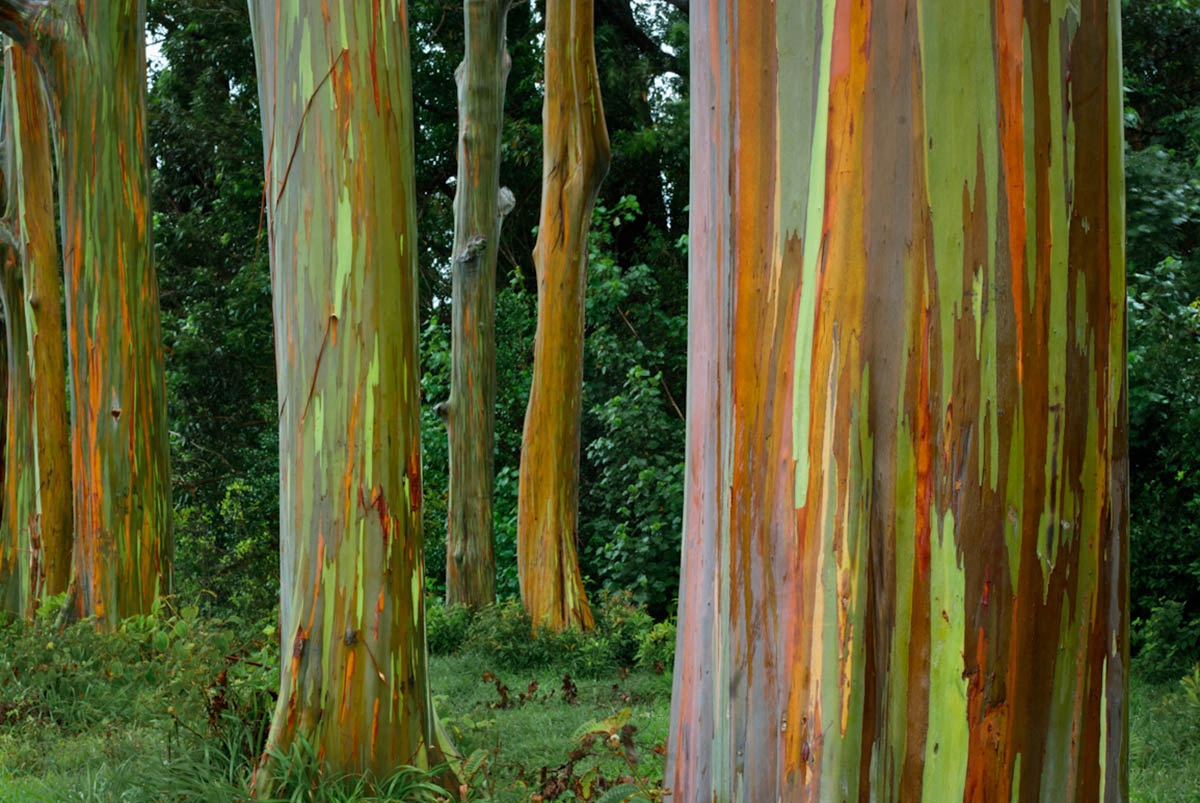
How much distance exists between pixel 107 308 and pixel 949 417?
7.88 metres

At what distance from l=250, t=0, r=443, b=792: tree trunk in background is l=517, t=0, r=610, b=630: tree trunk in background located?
712 cm

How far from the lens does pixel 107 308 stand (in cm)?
846

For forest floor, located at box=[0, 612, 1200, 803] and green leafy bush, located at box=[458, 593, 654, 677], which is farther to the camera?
green leafy bush, located at box=[458, 593, 654, 677]

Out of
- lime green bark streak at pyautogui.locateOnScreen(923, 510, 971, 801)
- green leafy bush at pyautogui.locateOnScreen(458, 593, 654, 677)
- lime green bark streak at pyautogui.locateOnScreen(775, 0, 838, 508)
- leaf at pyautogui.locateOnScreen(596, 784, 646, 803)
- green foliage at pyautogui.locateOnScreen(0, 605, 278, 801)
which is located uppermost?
lime green bark streak at pyautogui.locateOnScreen(775, 0, 838, 508)

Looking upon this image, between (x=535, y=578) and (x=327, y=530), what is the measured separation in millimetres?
7347

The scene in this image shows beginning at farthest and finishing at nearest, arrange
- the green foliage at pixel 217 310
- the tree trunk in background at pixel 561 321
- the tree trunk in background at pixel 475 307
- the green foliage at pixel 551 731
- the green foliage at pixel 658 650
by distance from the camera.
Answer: the green foliage at pixel 217 310 → the tree trunk in background at pixel 475 307 → the tree trunk in background at pixel 561 321 → the green foliage at pixel 658 650 → the green foliage at pixel 551 731

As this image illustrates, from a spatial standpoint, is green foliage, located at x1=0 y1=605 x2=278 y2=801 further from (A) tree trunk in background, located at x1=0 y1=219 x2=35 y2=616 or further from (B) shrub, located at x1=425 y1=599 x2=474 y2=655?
(A) tree trunk in background, located at x1=0 y1=219 x2=35 y2=616

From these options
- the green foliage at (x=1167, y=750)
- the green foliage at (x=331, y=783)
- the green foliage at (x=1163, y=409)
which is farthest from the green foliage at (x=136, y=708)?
the green foliage at (x=1163, y=409)

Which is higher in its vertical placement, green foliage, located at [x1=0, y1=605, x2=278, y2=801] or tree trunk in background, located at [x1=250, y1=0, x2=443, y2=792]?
tree trunk in background, located at [x1=250, y1=0, x2=443, y2=792]

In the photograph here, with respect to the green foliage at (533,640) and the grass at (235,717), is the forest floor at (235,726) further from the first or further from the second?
the green foliage at (533,640)

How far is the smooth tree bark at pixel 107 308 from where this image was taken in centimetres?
837

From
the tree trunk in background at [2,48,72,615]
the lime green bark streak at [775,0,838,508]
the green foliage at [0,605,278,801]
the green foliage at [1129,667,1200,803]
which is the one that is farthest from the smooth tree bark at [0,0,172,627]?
the lime green bark streak at [775,0,838,508]

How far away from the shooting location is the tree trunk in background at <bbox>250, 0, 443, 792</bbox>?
14.0 ft

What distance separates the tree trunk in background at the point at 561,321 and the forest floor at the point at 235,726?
5.84 feet
